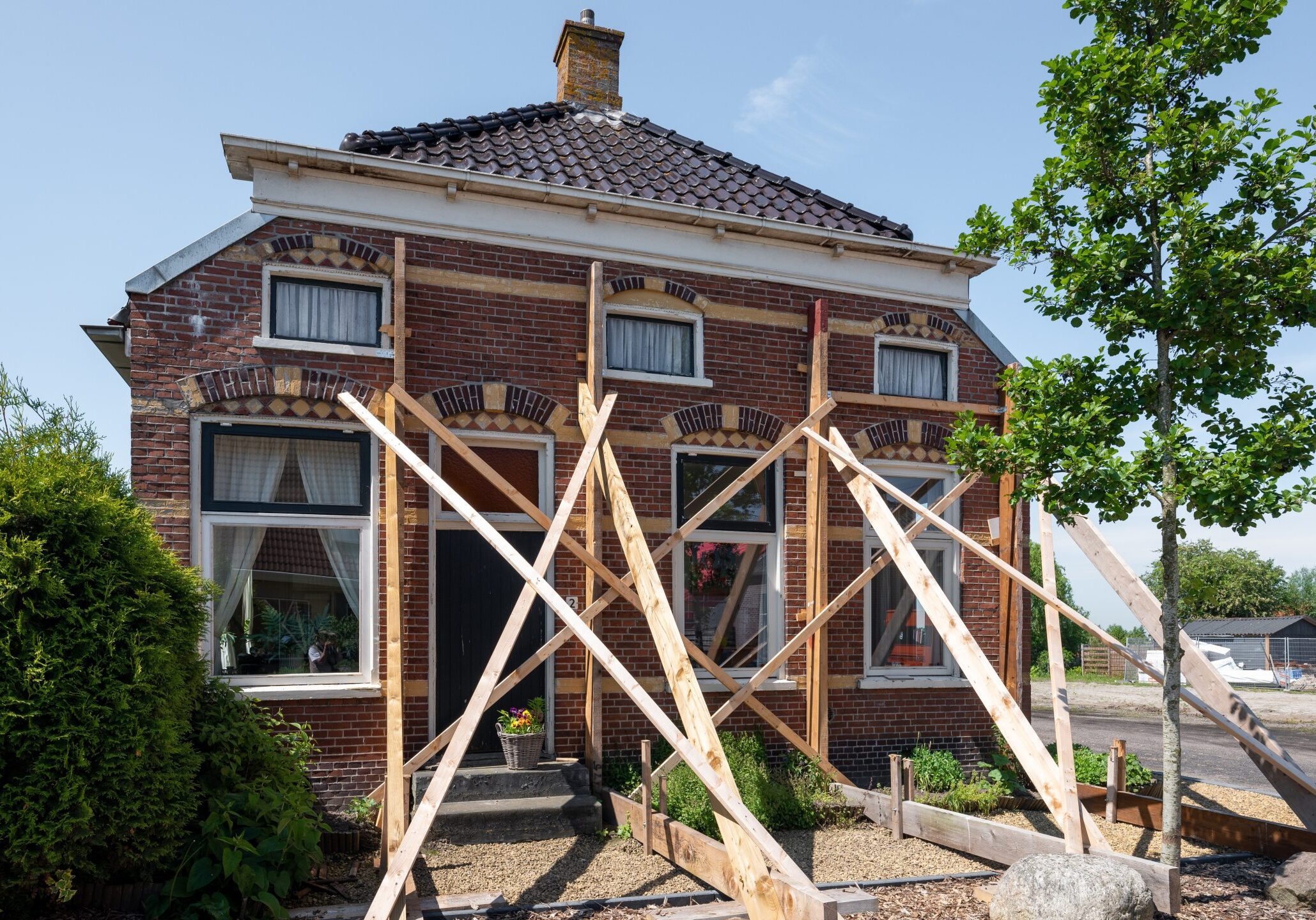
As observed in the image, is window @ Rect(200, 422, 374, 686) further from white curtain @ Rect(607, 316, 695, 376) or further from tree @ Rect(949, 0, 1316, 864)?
tree @ Rect(949, 0, 1316, 864)

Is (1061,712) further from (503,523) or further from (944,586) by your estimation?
(503,523)

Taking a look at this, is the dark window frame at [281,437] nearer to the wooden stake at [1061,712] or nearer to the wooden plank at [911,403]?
the wooden plank at [911,403]

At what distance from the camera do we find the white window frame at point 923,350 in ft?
36.3

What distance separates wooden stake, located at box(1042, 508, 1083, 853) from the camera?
22.4 ft

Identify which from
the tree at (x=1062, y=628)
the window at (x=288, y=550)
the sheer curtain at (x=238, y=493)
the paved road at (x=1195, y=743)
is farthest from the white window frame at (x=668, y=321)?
the tree at (x=1062, y=628)

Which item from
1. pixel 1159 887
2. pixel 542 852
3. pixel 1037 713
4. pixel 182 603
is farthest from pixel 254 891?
pixel 1037 713

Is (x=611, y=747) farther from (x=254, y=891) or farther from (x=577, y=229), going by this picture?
(x=577, y=229)

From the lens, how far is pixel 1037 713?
22188mm

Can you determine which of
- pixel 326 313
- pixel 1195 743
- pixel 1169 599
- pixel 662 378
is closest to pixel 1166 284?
pixel 1169 599

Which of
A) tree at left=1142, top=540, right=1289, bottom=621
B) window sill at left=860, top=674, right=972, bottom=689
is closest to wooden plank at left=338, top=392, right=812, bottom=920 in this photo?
window sill at left=860, top=674, right=972, bottom=689

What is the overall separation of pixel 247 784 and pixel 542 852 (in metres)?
2.37

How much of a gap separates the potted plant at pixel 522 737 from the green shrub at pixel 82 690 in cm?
301

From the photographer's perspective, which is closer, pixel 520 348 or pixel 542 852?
pixel 542 852

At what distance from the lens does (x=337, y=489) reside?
8.97 m
